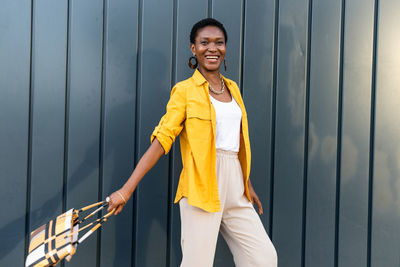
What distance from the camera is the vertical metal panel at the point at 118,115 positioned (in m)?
2.40

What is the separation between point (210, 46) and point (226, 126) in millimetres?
449

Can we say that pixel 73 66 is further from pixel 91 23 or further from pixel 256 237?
pixel 256 237

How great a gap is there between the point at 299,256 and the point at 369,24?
1789 millimetres

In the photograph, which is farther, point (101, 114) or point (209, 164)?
point (101, 114)

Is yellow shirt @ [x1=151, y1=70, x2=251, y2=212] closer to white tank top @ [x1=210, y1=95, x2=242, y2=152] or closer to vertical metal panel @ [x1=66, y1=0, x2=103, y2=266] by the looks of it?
white tank top @ [x1=210, y1=95, x2=242, y2=152]

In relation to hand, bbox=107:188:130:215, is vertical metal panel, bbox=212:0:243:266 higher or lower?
higher

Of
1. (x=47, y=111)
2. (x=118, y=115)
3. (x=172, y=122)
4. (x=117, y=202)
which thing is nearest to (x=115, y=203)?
(x=117, y=202)

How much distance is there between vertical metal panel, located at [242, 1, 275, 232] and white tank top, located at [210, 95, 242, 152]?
67 centimetres

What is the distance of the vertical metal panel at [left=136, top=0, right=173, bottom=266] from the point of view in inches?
96.2

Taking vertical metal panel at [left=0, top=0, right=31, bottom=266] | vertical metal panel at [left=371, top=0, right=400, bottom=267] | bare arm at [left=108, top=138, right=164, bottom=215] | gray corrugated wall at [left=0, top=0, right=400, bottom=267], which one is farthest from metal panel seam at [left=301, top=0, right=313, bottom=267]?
vertical metal panel at [left=0, top=0, right=31, bottom=266]

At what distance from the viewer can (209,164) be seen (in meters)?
1.82

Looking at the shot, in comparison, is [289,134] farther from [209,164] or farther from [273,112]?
[209,164]

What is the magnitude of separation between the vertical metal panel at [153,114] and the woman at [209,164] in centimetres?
51

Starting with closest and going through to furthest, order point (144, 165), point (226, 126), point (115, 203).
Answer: point (115, 203) → point (144, 165) → point (226, 126)
